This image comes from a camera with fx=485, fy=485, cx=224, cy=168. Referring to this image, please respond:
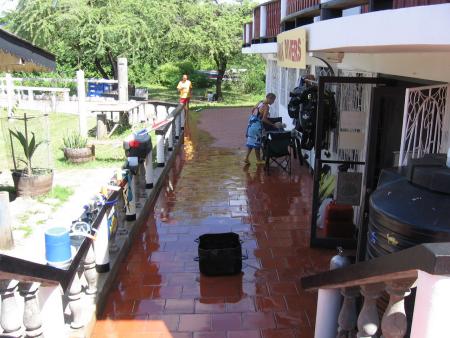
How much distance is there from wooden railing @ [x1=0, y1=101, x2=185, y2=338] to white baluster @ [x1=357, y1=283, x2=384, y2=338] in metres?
1.52

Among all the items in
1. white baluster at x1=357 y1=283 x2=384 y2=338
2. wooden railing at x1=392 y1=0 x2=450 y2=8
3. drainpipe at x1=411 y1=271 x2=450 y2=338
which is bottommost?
white baluster at x1=357 y1=283 x2=384 y2=338

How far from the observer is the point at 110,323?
428 centimetres

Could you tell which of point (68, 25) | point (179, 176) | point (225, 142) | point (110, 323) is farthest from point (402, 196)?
point (68, 25)

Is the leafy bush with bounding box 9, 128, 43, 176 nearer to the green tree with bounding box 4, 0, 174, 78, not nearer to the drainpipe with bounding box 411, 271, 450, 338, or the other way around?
the drainpipe with bounding box 411, 271, 450, 338

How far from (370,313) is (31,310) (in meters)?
1.72

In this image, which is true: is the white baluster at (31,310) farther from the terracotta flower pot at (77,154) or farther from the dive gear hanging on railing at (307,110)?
the terracotta flower pot at (77,154)

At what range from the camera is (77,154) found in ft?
34.4

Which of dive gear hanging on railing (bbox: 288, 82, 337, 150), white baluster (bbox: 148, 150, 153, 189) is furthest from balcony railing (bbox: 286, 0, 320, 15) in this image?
white baluster (bbox: 148, 150, 153, 189)

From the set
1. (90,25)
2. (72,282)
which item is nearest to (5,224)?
(72,282)

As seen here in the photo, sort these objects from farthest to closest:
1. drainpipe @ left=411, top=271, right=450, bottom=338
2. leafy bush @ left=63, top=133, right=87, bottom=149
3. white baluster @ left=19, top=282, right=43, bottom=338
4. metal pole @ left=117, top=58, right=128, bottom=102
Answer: metal pole @ left=117, top=58, right=128, bottom=102 < leafy bush @ left=63, top=133, right=87, bottom=149 < white baluster @ left=19, top=282, right=43, bottom=338 < drainpipe @ left=411, top=271, right=450, bottom=338

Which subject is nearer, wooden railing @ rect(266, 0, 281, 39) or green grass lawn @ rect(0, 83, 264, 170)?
green grass lawn @ rect(0, 83, 264, 170)

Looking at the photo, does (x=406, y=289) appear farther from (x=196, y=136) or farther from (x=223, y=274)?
(x=196, y=136)

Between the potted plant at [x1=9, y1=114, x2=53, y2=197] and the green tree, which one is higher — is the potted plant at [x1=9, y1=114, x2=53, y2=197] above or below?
below

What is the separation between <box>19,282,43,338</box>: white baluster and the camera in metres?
2.50
